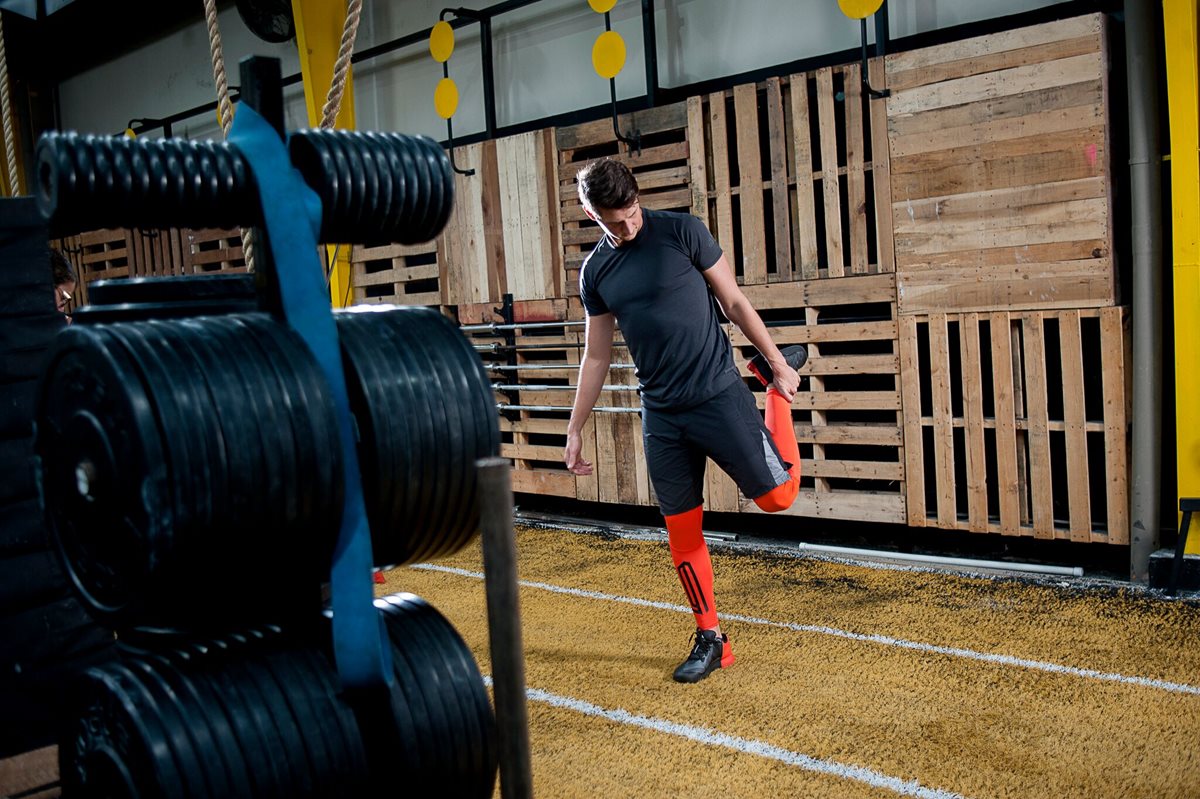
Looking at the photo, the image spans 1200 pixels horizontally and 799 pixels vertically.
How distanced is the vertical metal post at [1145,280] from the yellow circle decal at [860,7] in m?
1.21

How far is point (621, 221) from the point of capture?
3945mm

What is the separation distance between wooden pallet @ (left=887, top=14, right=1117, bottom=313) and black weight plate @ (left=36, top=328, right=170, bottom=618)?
186 inches

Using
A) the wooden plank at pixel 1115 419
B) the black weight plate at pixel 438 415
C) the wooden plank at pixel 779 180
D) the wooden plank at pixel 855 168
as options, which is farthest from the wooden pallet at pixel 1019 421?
the black weight plate at pixel 438 415

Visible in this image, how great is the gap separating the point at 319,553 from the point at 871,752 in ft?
7.45

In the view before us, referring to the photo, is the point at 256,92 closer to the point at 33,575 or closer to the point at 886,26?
the point at 33,575

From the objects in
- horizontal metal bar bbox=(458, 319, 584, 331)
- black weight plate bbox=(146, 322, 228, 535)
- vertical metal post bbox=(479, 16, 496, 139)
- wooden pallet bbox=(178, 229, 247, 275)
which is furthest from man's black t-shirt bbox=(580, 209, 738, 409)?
wooden pallet bbox=(178, 229, 247, 275)

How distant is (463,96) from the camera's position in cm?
832

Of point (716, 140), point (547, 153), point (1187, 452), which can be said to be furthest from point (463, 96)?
point (1187, 452)

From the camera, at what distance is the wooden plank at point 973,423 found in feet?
18.0

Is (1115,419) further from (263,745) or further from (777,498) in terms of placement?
(263,745)

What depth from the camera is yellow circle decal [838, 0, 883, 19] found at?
17.7 feet

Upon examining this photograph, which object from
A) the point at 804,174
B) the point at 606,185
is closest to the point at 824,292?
the point at 804,174

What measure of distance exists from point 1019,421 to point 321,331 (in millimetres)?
4557

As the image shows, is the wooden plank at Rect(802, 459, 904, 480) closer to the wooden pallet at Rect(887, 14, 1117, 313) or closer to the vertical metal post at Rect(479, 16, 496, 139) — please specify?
the wooden pallet at Rect(887, 14, 1117, 313)
